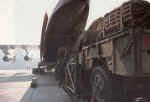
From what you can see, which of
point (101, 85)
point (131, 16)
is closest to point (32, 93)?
point (101, 85)

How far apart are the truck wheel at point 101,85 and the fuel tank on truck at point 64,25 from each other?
16.3 ft

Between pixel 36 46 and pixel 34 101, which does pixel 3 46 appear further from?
pixel 34 101

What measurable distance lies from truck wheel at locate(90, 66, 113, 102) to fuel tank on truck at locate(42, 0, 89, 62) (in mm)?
4980

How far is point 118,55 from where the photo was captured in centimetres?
271

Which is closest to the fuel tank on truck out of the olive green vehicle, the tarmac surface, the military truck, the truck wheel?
the tarmac surface

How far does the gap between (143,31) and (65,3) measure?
5.61 m

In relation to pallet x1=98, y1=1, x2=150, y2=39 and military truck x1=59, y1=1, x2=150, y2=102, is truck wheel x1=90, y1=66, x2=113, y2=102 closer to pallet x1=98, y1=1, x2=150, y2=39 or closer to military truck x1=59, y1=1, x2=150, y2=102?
military truck x1=59, y1=1, x2=150, y2=102

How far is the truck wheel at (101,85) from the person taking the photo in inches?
119

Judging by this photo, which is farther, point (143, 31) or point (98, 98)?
point (98, 98)

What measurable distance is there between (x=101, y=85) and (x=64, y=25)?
6.16 meters

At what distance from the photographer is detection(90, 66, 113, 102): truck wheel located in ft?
Answer: 9.90

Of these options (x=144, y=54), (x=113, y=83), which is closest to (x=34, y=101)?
(x=113, y=83)

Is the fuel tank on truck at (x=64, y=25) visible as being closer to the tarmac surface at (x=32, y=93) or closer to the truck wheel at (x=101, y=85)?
the tarmac surface at (x=32, y=93)

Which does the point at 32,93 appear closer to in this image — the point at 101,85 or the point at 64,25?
the point at 101,85
